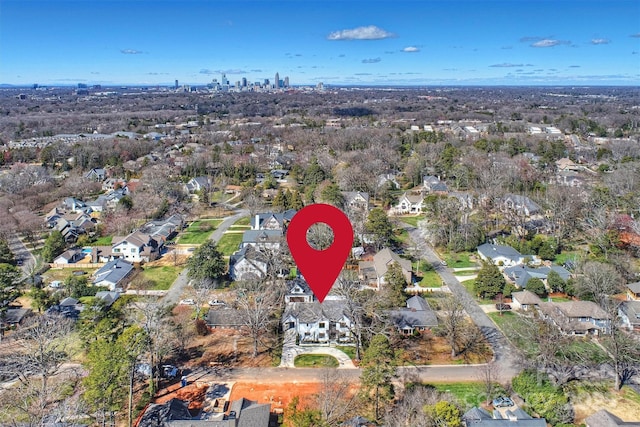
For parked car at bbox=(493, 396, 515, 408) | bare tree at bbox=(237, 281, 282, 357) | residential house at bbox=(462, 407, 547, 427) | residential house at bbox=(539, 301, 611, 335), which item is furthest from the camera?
residential house at bbox=(539, 301, 611, 335)

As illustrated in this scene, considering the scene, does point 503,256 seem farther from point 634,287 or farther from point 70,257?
point 70,257

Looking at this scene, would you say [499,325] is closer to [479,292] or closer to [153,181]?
[479,292]

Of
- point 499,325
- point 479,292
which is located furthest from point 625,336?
point 479,292

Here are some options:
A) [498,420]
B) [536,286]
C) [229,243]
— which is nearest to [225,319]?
[229,243]

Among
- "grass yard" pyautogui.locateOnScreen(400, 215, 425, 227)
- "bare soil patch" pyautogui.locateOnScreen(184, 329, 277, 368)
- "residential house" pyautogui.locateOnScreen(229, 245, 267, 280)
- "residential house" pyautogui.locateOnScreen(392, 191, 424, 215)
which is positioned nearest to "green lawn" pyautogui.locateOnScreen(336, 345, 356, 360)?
"bare soil patch" pyautogui.locateOnScreen(184, 329, 277, 368)

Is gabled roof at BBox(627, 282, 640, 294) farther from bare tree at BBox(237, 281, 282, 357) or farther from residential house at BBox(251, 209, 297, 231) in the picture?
residential house at BBox(251, 209, 297, 231)
